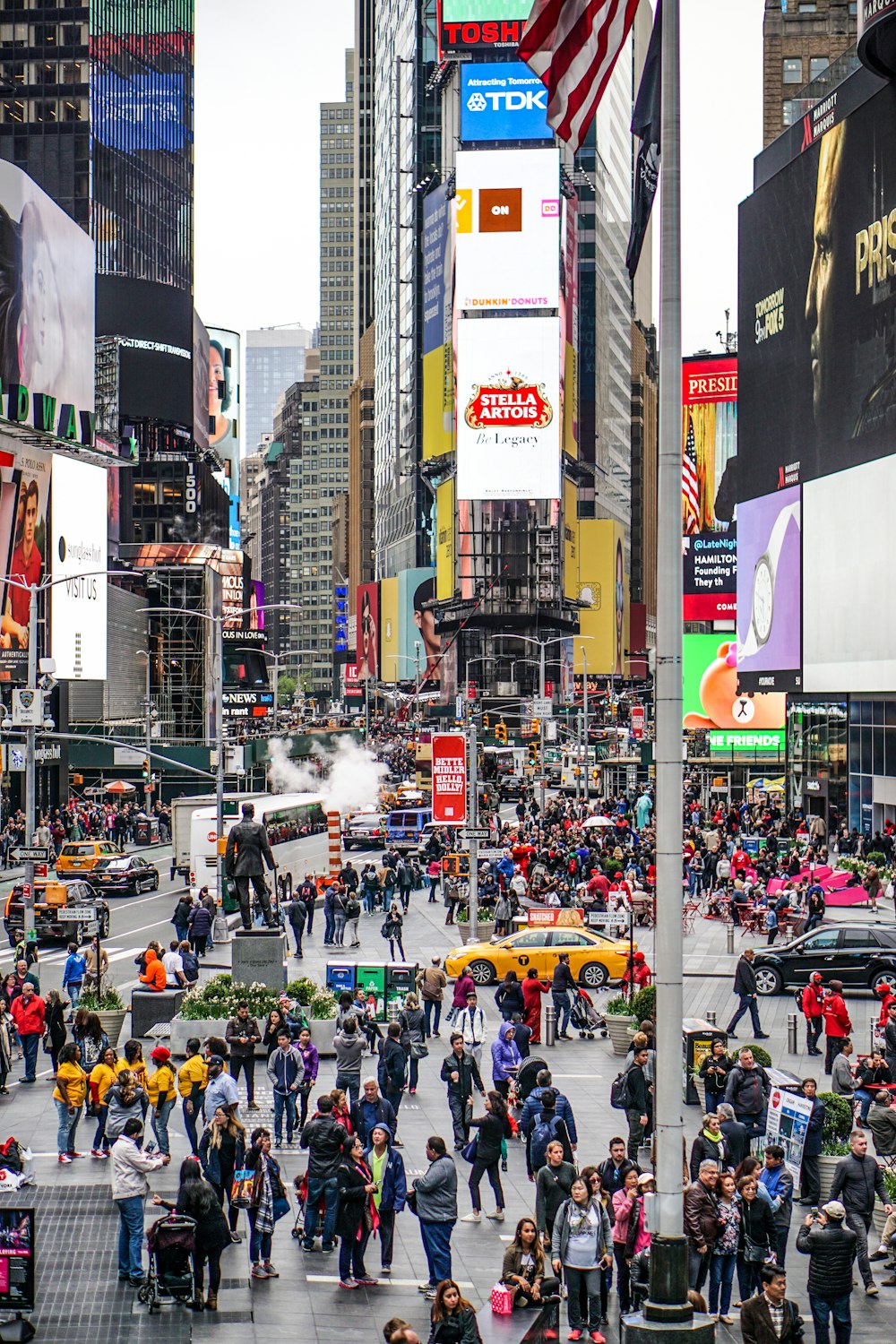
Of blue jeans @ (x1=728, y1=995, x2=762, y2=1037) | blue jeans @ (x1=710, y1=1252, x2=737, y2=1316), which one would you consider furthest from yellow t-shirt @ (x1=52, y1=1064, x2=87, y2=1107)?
blue jeans @ (x1=728, y1=995, x2=762, y2=1037)

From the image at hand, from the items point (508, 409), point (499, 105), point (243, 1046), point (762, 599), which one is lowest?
point (243, 1046)

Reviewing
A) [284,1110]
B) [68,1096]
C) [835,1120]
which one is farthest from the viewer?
[284,1110]

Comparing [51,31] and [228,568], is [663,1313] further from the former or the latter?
[51,31]

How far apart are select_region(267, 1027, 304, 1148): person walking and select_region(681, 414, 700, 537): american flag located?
327ft

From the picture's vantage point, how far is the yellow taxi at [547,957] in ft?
105

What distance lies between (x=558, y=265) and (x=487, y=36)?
2299cm

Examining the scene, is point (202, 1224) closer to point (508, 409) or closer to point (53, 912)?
point (53, 912)

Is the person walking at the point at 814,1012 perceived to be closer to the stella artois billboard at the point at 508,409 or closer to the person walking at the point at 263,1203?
the person walking at the point at 263,1203

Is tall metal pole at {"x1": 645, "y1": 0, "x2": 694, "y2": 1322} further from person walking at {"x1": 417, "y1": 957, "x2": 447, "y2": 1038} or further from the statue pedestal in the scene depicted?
the statue pedestal

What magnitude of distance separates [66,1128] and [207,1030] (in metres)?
5.61

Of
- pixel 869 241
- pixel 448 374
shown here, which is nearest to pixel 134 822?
pixel 869 241

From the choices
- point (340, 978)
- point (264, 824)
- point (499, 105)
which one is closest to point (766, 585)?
point (264, 824)

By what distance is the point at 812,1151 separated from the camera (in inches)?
710

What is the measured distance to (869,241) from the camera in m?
66.0
